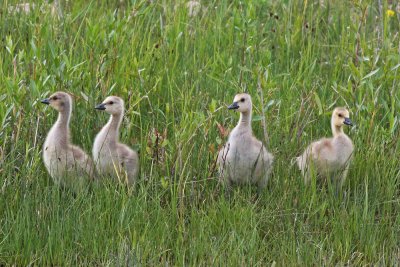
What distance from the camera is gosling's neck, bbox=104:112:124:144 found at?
6.59 meters

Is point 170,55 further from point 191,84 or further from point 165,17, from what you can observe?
point 165,17

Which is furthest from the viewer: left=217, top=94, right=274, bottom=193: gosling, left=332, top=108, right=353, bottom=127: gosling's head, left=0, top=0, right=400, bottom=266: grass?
left=332, top=108, right=353, bottom=127: gosling's head

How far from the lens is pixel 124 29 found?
7.73 meters

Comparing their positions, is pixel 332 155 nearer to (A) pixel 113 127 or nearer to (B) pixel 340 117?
(B) pixel 340 117

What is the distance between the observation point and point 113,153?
258 inches

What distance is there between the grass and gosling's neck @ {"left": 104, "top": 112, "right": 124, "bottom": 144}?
23 cm

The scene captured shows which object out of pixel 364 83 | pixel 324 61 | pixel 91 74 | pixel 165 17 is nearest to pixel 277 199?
pixel 364 83

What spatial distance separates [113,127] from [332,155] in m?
1.43

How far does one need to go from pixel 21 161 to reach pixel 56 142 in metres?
0.29

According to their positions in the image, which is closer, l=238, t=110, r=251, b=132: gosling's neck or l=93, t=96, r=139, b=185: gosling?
l=93, t=96, r=139, b=185: gosling

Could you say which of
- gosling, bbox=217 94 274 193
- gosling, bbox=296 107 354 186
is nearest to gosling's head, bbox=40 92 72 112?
gosling, bbox=217 94 274 193

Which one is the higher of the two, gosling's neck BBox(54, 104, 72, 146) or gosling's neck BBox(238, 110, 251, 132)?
gosling's neck BBox(238, 110, 251, 132)

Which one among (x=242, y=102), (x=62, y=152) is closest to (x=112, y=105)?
(x=62, y=152)

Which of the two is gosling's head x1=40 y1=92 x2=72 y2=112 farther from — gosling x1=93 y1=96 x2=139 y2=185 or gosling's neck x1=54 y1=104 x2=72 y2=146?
gosling x1=93 y1=96 x2=139 y2=185
